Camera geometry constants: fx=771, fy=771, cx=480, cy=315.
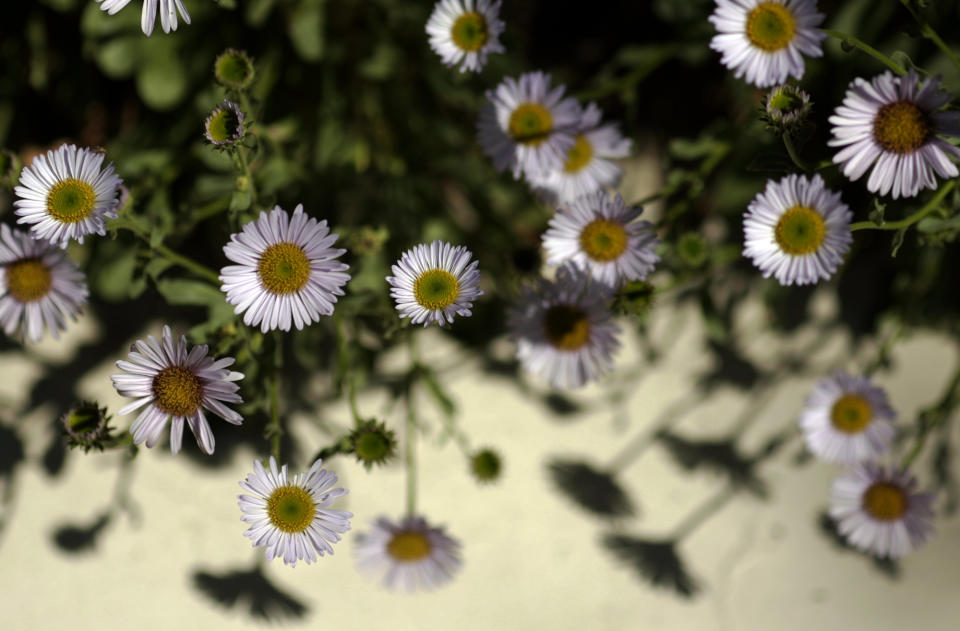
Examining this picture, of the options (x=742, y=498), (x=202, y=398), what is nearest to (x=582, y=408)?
(x=742, y=498)

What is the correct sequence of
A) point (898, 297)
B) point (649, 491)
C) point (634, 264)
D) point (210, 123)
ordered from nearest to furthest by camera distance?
point (210, 123)
point (634, 264)
point (898, 297)
point (649, 491)

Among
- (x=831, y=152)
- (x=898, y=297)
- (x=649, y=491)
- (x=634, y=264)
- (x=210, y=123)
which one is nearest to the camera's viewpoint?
(x=210, y=123)

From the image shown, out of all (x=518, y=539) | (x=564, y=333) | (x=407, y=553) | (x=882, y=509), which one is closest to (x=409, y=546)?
(x=407, y=553)

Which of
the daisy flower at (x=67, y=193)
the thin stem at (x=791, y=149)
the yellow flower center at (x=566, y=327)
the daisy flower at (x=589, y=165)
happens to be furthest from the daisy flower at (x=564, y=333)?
the daisy flower at (x=67, y=193)

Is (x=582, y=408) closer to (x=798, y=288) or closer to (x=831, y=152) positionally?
(x=798, y=288)

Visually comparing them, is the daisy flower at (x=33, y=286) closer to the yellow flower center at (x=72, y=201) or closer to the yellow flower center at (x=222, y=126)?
the yellow flower center at (x=72, y=201)

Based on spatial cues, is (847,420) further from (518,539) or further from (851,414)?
(518,539)

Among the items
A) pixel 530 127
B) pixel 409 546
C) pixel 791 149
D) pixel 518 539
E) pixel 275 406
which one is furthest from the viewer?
pixel 518 539
